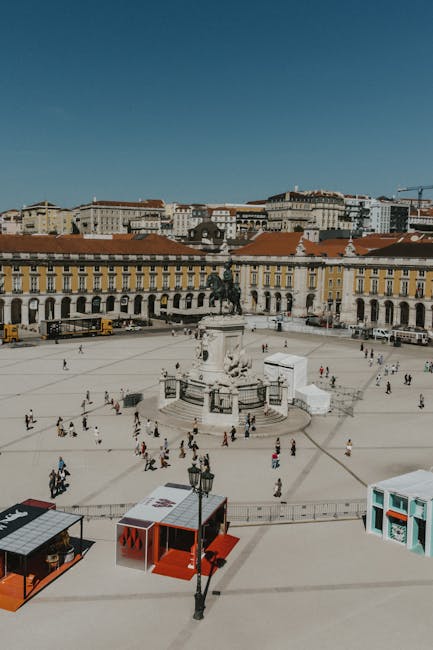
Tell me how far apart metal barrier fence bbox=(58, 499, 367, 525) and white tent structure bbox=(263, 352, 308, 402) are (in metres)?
17.0

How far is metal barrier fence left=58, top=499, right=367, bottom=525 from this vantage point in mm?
23391

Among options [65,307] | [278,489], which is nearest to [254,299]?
[65,307]

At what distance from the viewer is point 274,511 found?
24.2 meters

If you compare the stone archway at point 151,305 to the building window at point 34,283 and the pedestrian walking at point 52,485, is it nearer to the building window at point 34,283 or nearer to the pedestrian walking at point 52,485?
the building window at point 34,283

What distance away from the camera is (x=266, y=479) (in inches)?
1091

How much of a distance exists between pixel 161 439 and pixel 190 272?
65.3 m

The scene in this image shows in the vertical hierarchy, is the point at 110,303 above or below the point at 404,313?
above

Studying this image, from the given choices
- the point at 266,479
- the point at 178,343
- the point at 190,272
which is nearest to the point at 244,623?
the point at 266,479

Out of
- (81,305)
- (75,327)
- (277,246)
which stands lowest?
(75,327)

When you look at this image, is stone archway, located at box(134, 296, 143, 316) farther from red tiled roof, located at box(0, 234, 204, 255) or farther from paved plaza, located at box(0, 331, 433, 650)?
paved plaza, located at box(0, 331, 433, 650)

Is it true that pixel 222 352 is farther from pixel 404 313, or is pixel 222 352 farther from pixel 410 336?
pixel 404 313

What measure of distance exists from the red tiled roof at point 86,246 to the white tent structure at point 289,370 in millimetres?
48357

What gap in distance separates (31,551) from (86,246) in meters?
74.4

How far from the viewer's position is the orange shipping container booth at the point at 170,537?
19.5 meters
